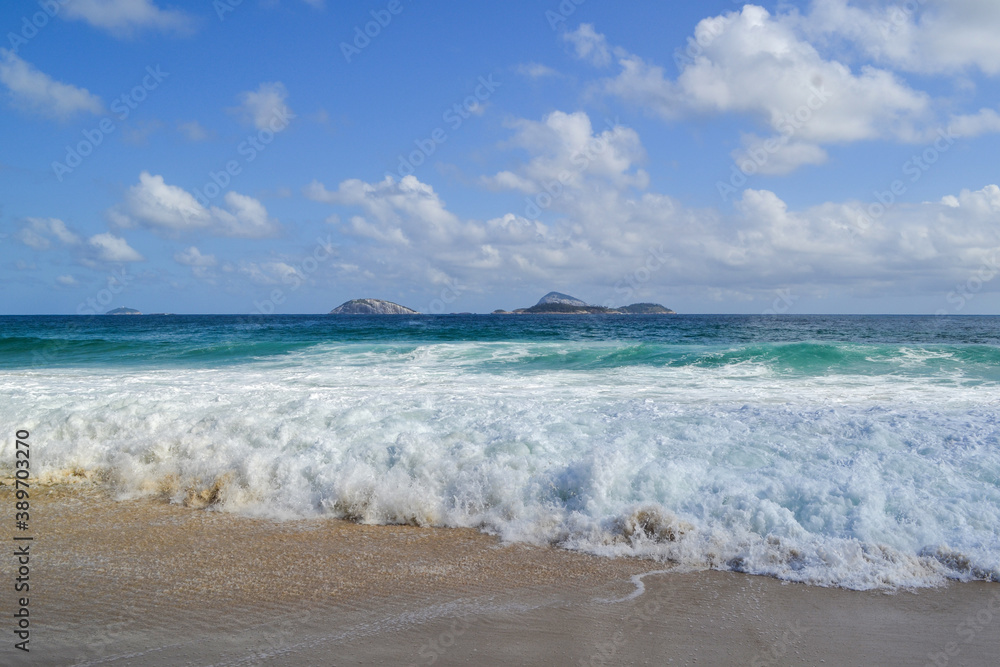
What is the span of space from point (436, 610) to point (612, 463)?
8.93 ft

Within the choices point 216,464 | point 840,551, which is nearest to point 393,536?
point 216,464

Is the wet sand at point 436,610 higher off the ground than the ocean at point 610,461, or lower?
lower

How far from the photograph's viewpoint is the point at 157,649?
3.54m

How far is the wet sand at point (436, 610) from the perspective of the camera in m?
3.50

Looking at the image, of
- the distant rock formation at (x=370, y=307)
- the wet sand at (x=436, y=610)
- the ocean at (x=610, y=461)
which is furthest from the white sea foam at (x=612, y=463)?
the distant rock formation at (x=370, y=307)

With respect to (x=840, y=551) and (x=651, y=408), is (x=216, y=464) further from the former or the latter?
(x=840, y=551)

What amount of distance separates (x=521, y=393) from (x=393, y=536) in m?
5.27

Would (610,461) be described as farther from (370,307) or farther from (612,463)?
(370,307)

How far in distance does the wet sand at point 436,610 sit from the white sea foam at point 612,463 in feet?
1.36

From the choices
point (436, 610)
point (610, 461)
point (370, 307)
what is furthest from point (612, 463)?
point (370, 307)

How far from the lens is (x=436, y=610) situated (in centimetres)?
401

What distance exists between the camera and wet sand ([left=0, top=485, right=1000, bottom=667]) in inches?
138

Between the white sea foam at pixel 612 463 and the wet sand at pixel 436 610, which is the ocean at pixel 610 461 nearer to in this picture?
the white sea foam at pixel 612 463

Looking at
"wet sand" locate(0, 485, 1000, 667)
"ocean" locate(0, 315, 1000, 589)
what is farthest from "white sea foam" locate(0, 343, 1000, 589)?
"wet sand" locate(0, 485, 1000, 667)
